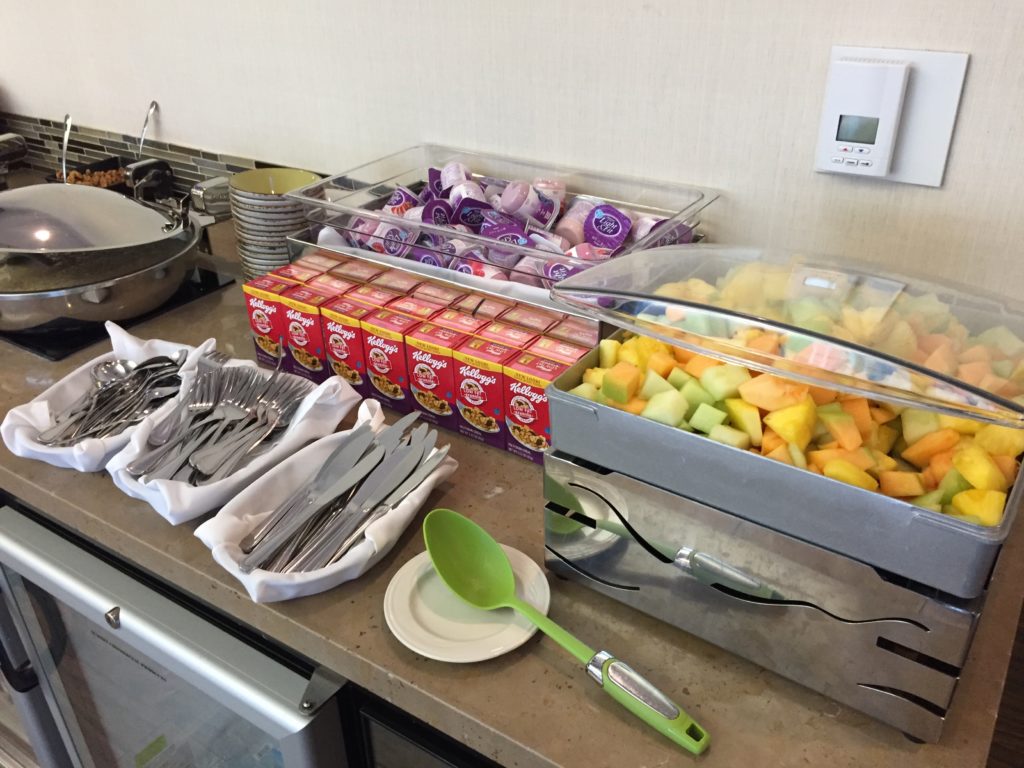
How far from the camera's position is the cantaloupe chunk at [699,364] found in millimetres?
640

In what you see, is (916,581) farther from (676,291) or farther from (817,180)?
(817,180)

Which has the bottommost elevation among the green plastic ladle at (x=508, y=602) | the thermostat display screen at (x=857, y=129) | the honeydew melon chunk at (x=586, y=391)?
the green plastic ladle at (x=508, y=602)

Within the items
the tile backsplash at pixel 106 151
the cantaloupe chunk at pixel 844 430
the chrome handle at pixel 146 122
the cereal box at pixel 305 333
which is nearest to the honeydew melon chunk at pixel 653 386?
the cantaloupe chunk at pixel 844 430

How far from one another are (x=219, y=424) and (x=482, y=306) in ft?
1.03

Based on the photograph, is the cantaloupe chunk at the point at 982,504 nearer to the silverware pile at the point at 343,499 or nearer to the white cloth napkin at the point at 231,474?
the silverware pile at the point at 343,499

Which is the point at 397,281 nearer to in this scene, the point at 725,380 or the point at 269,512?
the point at 269,512

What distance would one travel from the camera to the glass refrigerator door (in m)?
0.73

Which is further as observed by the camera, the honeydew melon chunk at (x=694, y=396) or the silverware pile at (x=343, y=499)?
the silverware pile at (x=343, y=499)

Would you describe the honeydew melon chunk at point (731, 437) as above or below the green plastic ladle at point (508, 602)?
above

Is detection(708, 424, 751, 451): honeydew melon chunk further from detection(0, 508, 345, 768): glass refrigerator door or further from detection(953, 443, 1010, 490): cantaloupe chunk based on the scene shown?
detection(0, 508, 345, 768): glass refrigerator door

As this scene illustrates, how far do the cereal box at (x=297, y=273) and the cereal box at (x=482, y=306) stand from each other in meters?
0.20

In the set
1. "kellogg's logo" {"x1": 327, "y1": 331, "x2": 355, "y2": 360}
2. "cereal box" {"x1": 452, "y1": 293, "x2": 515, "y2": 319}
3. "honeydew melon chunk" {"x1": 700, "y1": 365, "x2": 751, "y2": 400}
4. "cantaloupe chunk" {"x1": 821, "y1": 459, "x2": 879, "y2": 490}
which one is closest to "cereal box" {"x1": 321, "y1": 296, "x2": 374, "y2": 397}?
"kellogg's logo" {"x1": 327, "y1": 331, "x2": 355, "y2": 360}

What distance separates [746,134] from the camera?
3.08 ft

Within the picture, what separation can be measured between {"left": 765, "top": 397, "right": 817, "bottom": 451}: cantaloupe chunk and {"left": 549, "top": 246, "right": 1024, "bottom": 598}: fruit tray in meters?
0.01
